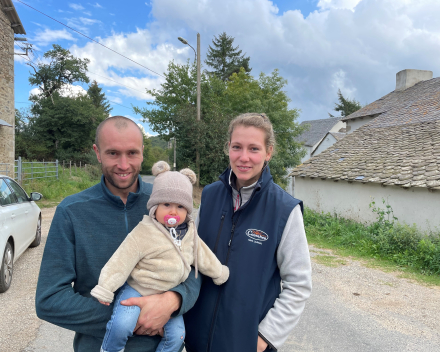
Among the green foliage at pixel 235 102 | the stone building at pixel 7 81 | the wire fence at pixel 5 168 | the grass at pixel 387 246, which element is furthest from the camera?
the green foliage at pixel 235 102

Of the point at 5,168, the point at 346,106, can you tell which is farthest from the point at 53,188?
the point at 346,106

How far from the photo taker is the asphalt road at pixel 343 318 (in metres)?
3.66

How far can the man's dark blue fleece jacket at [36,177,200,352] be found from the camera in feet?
4.71

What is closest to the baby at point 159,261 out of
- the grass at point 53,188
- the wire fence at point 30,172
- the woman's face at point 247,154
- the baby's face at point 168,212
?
the baby's face at point 168,212

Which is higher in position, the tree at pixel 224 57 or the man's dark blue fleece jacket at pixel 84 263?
the tree at pixel 224 57

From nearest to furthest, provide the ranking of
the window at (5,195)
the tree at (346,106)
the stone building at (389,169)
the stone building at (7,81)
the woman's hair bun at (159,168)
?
the woman's hair bun at (159,168) < the window at (5,195) < the stone building at (389,169) < the stone building at (7,81) < the tree at (346,106)

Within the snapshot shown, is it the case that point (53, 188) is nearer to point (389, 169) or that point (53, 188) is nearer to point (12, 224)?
point (12, 224)

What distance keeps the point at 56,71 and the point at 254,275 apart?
43928 millimetres

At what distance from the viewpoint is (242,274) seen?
169cm

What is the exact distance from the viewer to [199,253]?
1.67 meters

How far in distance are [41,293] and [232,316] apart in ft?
3.22

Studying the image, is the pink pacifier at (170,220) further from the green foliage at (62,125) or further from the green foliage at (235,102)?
the green foliage at (62,125)

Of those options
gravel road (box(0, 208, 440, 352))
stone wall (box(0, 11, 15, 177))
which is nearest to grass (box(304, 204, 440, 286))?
gravel road (box(0, 208, 440, 352))

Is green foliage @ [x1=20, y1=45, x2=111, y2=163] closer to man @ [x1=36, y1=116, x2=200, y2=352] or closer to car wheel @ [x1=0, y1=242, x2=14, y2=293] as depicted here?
car wheel @ [x1=0, y1=242, x2=14, y2=293]
